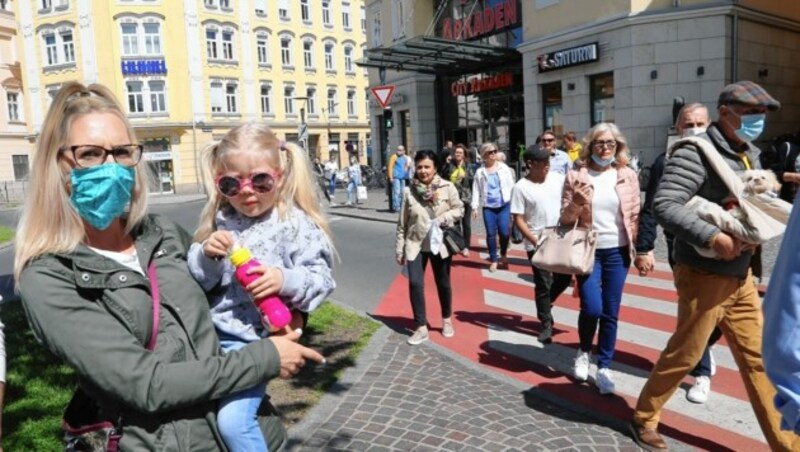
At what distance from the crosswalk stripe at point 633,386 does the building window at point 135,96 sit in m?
38.4

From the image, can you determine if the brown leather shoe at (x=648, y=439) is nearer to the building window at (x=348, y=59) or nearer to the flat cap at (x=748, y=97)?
the flat cap at (x=748, y=97)

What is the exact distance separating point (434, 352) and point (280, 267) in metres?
3.63

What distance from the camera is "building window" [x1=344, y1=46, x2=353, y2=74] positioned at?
51000 mm

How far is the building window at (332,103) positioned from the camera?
49812 mm

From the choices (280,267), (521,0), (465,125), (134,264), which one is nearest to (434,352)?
(280,267)

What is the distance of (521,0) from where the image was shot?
21.2 metres

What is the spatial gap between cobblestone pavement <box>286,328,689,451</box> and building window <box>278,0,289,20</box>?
148ft

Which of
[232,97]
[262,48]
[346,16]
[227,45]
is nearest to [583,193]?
[232,97]

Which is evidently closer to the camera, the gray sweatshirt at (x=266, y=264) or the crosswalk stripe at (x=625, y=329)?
the gray sweatshirt at (x=266, y=264)

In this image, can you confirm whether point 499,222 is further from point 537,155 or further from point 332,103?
point 332,103

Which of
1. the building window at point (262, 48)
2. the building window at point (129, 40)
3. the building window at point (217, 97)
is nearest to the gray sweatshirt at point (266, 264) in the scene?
the building window at point (129, 40)

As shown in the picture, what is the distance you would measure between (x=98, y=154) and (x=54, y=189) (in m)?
0.16

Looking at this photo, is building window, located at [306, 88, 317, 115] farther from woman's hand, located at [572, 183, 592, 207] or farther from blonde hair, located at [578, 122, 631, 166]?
woman's hand, located at [572, 183, 592, 207]

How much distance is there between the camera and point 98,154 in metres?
1.79
